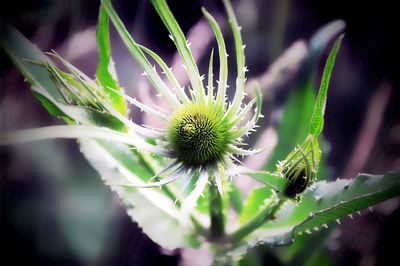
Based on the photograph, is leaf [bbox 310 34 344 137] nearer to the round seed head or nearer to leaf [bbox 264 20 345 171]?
the round seed head

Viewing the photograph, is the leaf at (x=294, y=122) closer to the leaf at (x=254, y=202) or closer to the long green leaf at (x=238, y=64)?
the leaf at (x=254, y=202)

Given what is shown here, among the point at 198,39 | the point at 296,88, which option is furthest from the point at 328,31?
the point at 198,39

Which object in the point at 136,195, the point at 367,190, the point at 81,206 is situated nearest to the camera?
the point at 367,190

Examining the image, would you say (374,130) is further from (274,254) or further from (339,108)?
(274,254)

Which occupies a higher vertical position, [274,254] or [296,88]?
[296,88]

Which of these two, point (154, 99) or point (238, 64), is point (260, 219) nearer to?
point (238, 64)

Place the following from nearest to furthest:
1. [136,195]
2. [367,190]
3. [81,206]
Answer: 1. [367,190]
2. [136,195]
3. [81,206]

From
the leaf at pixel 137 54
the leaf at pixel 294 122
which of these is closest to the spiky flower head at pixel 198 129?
the leaf at pixel 137 54
